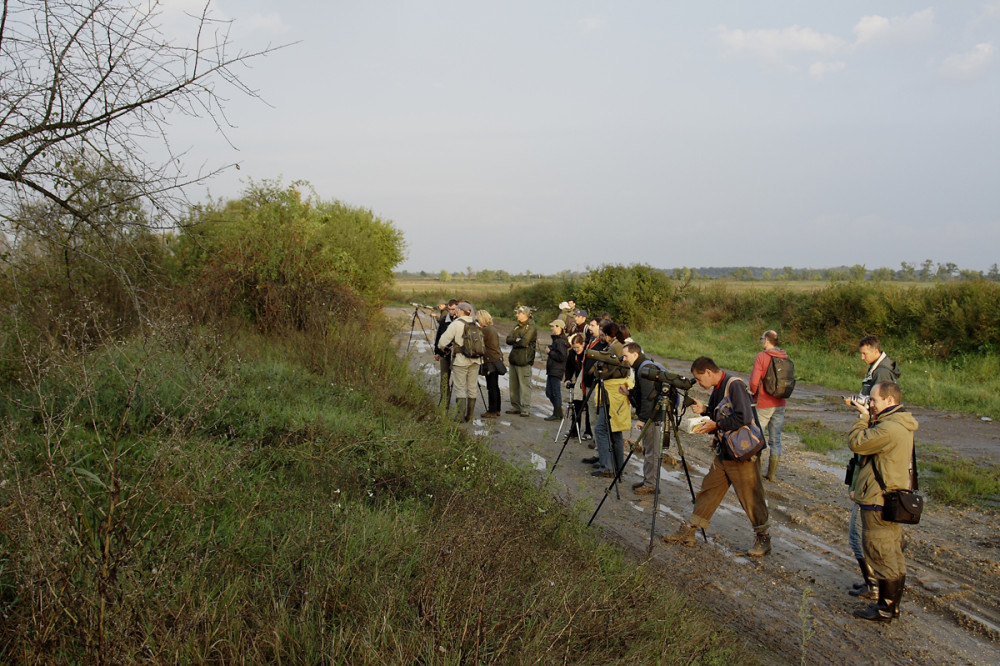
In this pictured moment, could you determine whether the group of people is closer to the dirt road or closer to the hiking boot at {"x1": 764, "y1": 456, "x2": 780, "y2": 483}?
the hiking boot at {"x1": 764, "y1": 456, "x2": 780, "y2": 483}

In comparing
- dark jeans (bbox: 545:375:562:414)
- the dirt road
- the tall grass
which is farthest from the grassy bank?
the tall grass

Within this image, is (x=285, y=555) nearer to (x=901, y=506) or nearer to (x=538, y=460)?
(x=901, y=506)

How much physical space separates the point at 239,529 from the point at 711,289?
2849 cm

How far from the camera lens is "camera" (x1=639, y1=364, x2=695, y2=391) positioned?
6246 mm

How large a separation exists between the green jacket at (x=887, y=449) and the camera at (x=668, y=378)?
4.93 ft

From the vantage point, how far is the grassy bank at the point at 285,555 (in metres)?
2.97

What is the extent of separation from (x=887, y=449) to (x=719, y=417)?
149cm

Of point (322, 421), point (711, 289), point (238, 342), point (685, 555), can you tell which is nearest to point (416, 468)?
point (322, 421)

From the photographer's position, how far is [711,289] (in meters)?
29.9

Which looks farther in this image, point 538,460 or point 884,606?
point 538,460

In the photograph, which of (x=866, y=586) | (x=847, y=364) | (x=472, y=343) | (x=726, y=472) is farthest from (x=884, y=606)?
(x=847, y=364)

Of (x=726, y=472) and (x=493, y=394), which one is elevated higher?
(x=726, y=472)

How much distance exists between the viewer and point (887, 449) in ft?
17.1

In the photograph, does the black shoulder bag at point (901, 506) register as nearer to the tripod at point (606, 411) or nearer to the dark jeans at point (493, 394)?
the tripod at point (606, 411)
